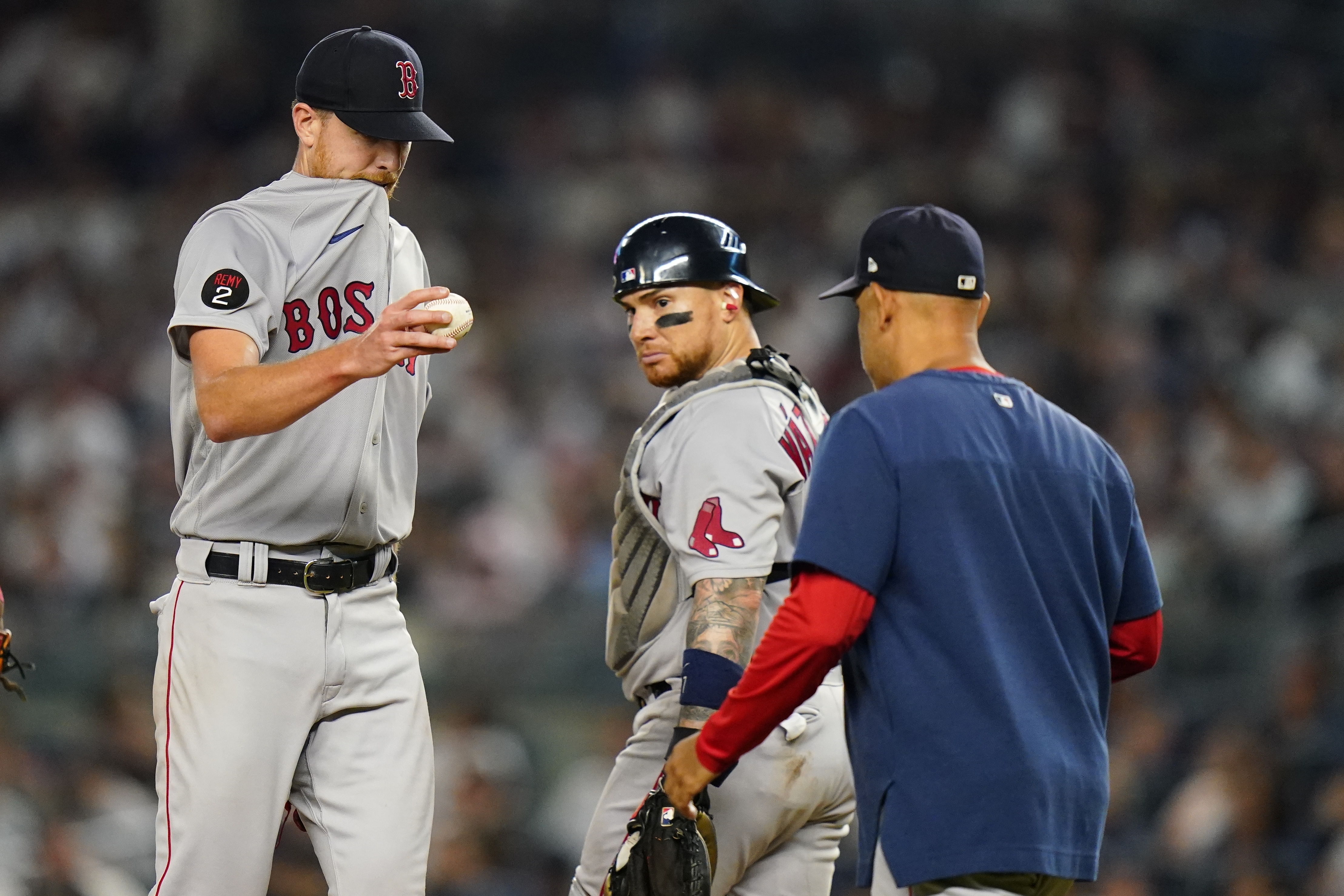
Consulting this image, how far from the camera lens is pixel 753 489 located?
3590 mm

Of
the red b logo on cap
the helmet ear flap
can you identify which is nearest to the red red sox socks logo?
the helmet ear flap

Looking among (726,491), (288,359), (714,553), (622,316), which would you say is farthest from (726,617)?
(622,316)

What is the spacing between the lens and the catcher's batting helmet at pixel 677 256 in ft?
12.9

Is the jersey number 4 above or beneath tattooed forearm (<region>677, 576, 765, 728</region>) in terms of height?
above

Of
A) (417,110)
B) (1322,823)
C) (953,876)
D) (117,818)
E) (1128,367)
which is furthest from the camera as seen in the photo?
(1128,367)

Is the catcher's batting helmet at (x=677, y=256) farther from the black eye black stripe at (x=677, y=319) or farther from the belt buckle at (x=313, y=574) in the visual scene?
the belt buckle at (x=313, y=574)

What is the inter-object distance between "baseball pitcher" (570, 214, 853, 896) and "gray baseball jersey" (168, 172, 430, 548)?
2.21 ft

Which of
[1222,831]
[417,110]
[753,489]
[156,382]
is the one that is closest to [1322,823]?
[1222,831]

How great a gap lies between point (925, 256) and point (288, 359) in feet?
4.22

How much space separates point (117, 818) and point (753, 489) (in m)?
4.74

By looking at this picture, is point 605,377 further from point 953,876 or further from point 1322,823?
point 953,876

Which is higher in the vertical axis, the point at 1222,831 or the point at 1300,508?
the point at 1300,508

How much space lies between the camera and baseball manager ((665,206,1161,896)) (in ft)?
9.45

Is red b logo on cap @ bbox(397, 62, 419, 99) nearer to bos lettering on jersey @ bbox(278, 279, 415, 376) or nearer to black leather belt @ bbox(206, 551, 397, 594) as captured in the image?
bos lettering on jersey @ bbox(278, 279, 415, 376)
